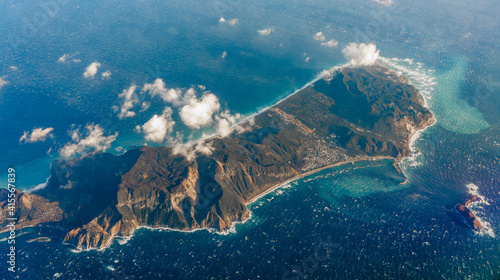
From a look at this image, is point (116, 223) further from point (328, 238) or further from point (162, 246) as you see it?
point (328, 238)

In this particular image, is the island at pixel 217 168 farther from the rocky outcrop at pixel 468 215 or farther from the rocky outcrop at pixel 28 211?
the rocky outcrop at pixel 468 215

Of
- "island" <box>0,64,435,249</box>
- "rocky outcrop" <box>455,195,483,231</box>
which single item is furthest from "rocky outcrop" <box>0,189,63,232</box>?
"rocky outcrop" <box>455,195,483,231</box>

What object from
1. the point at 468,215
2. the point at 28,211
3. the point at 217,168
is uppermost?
the point at 28,211

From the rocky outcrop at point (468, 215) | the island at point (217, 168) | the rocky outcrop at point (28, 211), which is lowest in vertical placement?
the rocky outcrop at point (468, 215)

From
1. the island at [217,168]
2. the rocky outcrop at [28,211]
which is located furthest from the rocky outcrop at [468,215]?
the rocky outcrop at [28,211]

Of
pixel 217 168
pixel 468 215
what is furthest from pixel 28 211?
pixel 468 215

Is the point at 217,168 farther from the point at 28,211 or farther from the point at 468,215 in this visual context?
the point at 468,215

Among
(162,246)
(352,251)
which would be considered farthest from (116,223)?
(352,251)

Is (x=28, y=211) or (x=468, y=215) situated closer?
(x=468, y=215)

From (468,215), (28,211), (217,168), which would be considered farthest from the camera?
(217,168)
